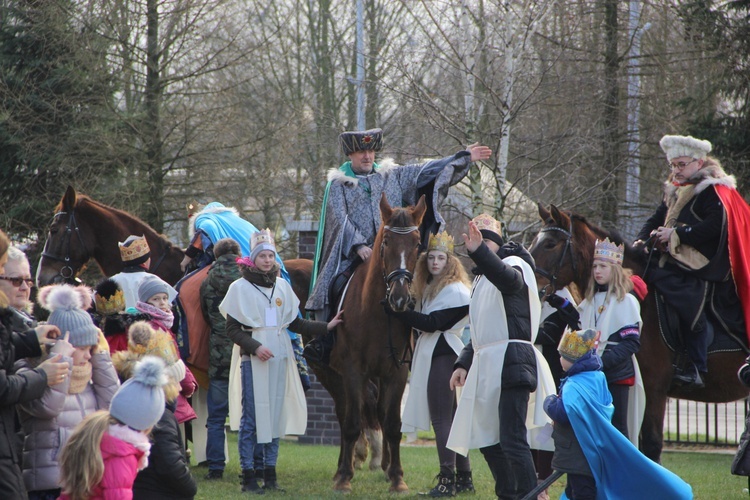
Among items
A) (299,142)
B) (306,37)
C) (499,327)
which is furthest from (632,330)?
(306,37)

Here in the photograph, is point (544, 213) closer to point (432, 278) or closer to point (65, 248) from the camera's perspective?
point (432, 278)

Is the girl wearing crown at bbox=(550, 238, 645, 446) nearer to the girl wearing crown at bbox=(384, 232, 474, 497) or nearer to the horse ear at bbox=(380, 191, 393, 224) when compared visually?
the girl wearing crown at bbox=(384, 232, 474, 497)

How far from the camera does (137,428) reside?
4.81 metres

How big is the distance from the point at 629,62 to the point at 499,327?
1270 cm

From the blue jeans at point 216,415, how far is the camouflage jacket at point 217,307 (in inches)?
5.1

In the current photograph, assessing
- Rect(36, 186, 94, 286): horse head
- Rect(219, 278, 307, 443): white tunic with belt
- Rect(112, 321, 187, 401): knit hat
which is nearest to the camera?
Rect(112, 321, 187, 401): knit hat

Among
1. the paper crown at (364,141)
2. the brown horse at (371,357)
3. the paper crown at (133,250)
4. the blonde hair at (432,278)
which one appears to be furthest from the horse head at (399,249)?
the paper crown at (133,250)

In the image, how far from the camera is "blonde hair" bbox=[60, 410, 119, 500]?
15.3 ft

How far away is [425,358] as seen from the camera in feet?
28.0

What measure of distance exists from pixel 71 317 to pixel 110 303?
1.34m

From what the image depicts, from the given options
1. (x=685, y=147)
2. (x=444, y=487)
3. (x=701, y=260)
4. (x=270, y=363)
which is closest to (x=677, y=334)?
(x=701, y=260)

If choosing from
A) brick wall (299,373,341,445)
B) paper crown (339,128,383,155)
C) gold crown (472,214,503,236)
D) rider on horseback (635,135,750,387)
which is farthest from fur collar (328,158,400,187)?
brick wall (299,373,341,445)

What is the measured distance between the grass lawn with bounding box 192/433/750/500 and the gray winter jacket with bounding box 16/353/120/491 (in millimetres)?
2870

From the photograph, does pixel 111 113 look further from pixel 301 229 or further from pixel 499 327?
pixel 499 327
